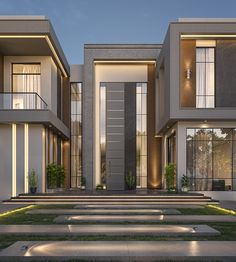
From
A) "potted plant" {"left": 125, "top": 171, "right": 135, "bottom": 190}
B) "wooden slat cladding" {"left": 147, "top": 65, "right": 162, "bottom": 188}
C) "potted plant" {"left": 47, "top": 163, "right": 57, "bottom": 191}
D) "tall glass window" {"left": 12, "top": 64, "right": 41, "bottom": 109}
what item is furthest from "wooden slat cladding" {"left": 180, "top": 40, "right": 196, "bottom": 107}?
"tall glass window" {"left": 12, "top": 64, "right": 41, "bottom": 109}

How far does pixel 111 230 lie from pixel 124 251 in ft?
8.48

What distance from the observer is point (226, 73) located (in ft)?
72.3

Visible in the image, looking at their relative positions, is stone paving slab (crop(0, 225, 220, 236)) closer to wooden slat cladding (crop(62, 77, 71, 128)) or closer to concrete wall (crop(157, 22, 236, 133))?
concrete wall (crop(157, 22, 236, 133))

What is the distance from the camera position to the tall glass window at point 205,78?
22328 millimetres

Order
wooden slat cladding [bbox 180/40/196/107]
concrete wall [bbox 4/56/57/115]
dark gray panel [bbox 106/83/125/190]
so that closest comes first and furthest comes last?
wooden slat cladding [bbox 180/40/196/107], concrete wall [bbox 4/56/57/115], dark gray panel [bbox 106/83/125/190]

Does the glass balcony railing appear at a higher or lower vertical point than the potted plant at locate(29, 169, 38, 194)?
higher

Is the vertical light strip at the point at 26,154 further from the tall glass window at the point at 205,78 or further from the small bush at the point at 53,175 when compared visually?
the tall glass window at the point at 205,78

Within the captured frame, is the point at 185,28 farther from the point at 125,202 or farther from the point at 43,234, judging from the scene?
the point at 43,234

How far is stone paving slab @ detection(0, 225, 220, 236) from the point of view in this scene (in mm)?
9625

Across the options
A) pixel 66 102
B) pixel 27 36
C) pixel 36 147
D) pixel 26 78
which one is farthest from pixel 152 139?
pixel 27 36

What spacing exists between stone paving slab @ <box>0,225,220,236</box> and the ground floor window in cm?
1145

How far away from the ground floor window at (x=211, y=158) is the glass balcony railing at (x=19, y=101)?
303 inches

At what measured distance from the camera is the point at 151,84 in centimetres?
2805

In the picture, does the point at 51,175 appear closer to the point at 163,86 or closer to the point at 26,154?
the point at 26,154
